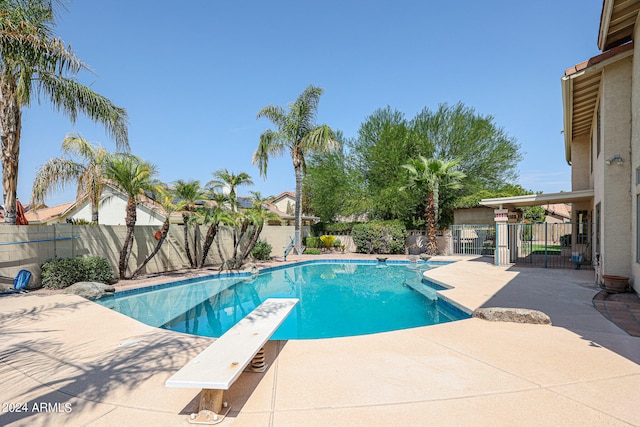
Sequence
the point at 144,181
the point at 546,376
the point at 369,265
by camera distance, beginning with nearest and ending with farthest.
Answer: the point at 546,376 < the point at 144,181 < the point at 369,265

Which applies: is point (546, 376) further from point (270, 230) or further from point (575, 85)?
point (270, 230)

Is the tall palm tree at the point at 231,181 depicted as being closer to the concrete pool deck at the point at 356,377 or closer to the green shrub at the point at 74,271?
the green shrub at the point at 74,271

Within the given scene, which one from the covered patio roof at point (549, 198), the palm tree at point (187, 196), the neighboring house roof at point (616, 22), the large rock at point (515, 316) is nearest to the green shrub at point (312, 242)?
the palm tree at point (187, 196)

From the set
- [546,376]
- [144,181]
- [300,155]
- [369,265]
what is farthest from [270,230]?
[546,376]

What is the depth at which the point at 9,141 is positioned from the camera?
9.20 m

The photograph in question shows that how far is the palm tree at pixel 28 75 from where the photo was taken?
8.38 metres

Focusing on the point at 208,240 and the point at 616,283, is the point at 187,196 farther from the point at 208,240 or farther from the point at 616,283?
the point at 616,283

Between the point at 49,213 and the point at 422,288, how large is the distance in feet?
96.0

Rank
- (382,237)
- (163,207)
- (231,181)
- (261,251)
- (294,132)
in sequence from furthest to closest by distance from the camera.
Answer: (382,237)
(294,132)
(261,251)
(231,181)
(163,207)

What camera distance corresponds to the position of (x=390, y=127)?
23219 millimetres

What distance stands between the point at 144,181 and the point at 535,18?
1553 cm

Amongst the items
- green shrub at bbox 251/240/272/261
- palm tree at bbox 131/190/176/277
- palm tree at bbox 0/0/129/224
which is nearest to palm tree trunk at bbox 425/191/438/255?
green shrub at bbox 251/240/272/261

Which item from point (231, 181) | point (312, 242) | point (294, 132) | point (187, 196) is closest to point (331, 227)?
point (312, 242)

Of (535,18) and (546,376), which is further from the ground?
(535,18)
